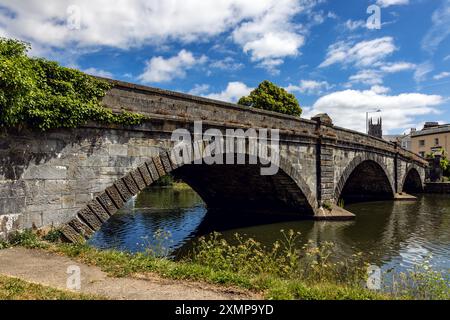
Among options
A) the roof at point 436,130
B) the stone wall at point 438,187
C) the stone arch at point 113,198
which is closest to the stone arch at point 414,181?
the stone wall at point 438,187

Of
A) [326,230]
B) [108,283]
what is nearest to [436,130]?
[326,230]

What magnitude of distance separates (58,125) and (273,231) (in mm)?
9527

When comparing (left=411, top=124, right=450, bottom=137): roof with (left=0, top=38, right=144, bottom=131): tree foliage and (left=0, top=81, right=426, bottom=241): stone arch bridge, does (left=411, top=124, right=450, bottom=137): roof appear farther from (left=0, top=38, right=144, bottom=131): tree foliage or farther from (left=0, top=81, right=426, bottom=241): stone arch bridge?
(left=0, top=38, right=144, bottom=131): tree foliage

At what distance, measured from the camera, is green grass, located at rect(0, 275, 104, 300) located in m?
3.84

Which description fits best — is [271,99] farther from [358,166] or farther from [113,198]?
[113,198]

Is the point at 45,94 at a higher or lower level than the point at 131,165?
higher

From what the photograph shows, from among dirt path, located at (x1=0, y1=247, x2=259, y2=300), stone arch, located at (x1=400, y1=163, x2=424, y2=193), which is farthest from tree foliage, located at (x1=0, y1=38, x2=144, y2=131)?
stone arch, located at (x1=400, y1=163, x2=424, y2=193)

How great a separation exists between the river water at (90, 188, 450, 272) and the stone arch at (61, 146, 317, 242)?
1.31m

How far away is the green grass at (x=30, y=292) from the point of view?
384 centimetres

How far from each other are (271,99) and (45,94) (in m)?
29.1

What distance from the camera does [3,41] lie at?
6.25 meters

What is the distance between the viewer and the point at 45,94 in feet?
23.1

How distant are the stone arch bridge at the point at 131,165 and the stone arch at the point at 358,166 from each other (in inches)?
14.8
